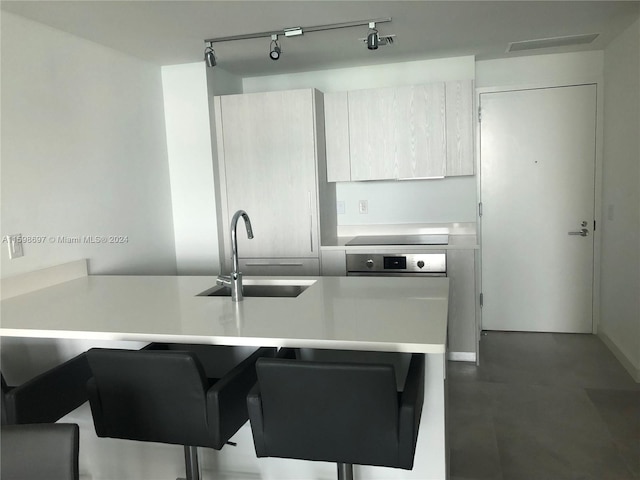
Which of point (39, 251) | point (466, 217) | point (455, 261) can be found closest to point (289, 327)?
point (39, 251)

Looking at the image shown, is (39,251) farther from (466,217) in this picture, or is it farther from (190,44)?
(466,217)

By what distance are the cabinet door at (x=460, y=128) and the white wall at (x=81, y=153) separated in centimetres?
211

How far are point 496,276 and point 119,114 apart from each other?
3.18 meters

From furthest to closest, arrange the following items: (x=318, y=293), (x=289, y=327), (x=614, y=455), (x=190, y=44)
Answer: (x=190, y=44), (x=614, y=455), (x=318, y=293), (x=289, y=327)

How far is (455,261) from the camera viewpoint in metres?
3.47

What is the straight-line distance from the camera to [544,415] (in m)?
2.79

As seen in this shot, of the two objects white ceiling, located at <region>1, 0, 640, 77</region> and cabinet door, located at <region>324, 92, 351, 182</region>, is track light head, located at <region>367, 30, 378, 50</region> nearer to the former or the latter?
white ceiling, located at <region>1, 0, 640, 77</region>

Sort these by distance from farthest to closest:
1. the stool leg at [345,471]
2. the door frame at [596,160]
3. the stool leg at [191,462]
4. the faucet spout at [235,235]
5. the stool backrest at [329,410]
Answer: the door frame at [596,160]
the faucet spout at [235,235]
the stool leg at [191,462]
the stool leg at [345,471]
the stool backrest at [329,410]

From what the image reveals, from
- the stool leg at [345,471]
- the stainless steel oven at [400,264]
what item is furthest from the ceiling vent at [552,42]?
the stool leg at [345,471]

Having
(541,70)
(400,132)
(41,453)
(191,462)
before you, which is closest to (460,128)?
(400,132)

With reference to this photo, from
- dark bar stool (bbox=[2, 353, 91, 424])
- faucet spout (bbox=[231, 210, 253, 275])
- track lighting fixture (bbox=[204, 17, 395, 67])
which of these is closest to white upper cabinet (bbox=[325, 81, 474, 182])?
track lighting fixture (bbox=[204, 17, 395, 67])

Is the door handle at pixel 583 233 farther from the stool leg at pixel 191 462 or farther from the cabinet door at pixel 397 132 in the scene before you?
the stool leg at pixel 191 462

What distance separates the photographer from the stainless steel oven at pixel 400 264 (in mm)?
3486

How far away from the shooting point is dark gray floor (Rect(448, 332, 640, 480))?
2.33 metres
